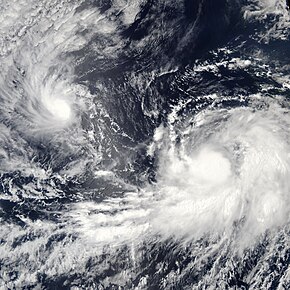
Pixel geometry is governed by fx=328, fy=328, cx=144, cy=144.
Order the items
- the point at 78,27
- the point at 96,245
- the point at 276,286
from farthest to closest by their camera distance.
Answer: the point at 78,27, the point at 96,245, the point at 276,286

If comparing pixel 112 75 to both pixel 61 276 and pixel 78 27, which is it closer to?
pixel 78 27

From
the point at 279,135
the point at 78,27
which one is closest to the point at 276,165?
the point at 279,135

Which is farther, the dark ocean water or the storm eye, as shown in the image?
the storm eye

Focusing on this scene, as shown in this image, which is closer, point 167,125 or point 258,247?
point 258,247

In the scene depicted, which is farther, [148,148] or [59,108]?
[59,108]

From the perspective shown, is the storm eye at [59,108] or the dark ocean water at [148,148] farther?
the storm eye at [59,108]

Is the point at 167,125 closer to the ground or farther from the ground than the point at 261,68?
closer to the ground

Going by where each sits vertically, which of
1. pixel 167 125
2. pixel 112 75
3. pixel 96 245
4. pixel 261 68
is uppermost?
pixel 261 68

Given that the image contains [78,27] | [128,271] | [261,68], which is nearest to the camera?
[128,271]
